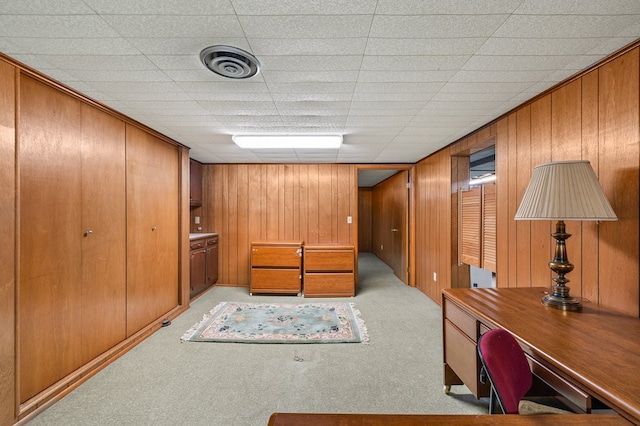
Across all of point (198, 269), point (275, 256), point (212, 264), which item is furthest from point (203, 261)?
point (275, 256)

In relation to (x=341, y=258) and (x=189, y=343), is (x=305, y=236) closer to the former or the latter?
(x=341, y=258)

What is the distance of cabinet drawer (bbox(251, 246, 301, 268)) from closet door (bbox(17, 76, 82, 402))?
7.49ft

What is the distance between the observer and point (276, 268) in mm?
4102

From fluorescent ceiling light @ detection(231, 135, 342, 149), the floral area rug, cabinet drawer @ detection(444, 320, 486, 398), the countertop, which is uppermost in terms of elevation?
fluorescent ceiling light @ detection(231, 135, 342, 149)

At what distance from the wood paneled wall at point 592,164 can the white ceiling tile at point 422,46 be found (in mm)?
867

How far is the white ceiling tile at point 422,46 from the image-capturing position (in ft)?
4.41

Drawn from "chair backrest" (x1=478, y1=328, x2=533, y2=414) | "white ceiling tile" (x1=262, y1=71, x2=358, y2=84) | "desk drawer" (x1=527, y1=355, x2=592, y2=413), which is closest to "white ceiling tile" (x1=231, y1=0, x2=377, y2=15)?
"white ceiling tile" (x1=262, y1=71, x2=358, y2=84)

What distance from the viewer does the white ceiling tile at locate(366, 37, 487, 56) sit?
134 cm

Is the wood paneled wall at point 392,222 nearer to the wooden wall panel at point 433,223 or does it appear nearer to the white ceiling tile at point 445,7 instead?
the wooden wall panel at point 433,223

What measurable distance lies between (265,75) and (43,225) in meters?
1.82

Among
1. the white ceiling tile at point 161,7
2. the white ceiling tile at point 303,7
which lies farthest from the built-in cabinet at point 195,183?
the white ceiling tile at point 303,7

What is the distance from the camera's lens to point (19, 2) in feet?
3.68

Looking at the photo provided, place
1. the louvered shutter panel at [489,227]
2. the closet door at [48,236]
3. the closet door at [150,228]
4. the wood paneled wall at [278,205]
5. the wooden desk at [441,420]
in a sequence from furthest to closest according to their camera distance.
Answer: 1. the wood paneled wall at [278,205]
2. the louvered shutter panel at [489,227]
3. the closet door at [150,228]
4. the closet door at [48,236]
5. the wooden desk at [441,420]

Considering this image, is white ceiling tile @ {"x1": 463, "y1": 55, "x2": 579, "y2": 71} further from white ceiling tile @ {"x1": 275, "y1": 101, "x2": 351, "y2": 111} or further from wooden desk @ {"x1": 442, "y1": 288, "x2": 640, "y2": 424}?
wooden desk @ {"x1": 442, "y1": 288, "x2": 640, "y2": 424}
